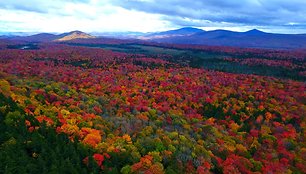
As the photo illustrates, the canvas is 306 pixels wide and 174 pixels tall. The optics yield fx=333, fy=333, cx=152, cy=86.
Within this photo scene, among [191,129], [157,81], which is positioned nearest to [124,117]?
[191,129]

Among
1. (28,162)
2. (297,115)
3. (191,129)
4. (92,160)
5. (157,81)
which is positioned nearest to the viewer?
(28,162)

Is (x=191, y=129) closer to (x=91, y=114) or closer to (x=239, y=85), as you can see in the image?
(x=91, y=114)

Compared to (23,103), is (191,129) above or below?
below

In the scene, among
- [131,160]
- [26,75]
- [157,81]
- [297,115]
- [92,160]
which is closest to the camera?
[92,160]

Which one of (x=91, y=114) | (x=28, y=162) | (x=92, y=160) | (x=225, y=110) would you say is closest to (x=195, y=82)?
(x=225, y=110)

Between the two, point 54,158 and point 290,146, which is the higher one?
point 54,158

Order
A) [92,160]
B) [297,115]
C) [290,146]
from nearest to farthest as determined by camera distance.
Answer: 1. [92,160]
2. [290,146]
3. [297,115]

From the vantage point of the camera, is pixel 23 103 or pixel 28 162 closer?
pixel 28 162

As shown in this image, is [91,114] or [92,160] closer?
[92,160]

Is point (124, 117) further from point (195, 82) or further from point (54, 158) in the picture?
point (195, 82)
